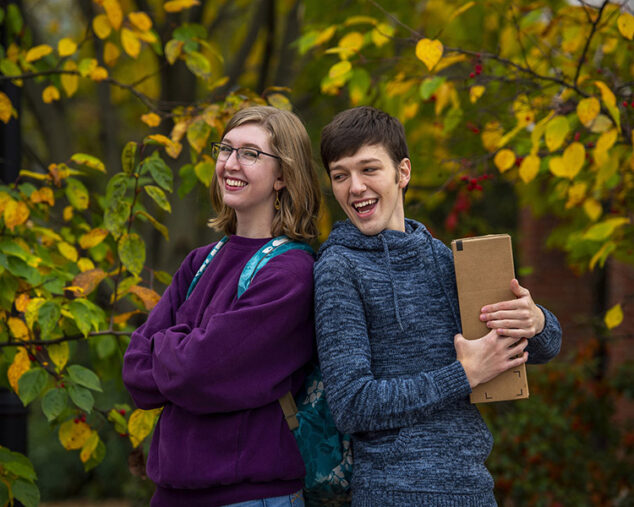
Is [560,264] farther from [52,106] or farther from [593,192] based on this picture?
[52,106]

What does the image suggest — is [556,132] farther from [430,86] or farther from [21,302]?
[21,302]

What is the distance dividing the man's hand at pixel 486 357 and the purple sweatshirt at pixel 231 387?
45 cm

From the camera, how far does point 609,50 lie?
3857 millimetres

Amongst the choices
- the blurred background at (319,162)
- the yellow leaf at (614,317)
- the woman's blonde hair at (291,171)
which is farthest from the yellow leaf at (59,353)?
the yellow leaf at (614,317)

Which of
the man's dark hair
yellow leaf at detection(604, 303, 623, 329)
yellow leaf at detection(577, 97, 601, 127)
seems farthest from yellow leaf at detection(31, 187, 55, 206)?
yellow leaf at detection(604, 303, 623, 329)

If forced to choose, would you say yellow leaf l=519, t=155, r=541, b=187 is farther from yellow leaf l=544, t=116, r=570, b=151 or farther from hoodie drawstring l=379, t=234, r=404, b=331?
hoodie drawstring l=379, t=234, r=404, b=331

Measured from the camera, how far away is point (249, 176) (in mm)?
2287

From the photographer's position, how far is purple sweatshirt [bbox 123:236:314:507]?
2035 millimetres

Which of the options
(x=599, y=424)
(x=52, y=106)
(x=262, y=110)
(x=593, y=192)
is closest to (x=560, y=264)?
(x=599, y=424)

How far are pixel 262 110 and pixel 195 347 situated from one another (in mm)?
800

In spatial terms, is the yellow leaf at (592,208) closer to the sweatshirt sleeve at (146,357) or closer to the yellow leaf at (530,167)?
the yellow leaf at (530,167)

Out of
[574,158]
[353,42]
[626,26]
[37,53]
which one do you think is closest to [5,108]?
[37,53]

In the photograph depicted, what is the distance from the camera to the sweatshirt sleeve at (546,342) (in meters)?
2.10

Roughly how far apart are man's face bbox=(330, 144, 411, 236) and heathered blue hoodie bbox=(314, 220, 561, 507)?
0.15ft
